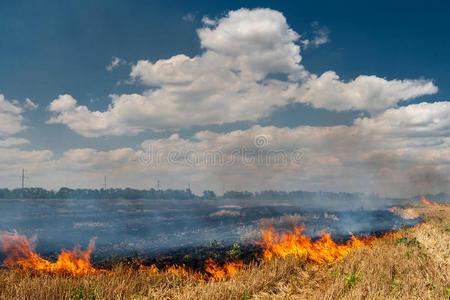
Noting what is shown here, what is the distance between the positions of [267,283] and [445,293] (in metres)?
4.60

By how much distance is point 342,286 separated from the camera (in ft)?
27.9

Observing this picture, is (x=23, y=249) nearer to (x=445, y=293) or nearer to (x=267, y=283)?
(x=267, y=283)

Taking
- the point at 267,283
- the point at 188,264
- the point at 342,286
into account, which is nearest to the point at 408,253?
the point at 342,286

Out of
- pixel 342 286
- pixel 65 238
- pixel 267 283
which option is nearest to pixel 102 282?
pixel 267 283

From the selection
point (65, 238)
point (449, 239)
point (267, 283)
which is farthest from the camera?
Answer: point (65, 238)

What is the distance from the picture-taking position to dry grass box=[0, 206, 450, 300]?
311 inches

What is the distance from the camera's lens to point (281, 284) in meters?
9.67

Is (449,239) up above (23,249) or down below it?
above

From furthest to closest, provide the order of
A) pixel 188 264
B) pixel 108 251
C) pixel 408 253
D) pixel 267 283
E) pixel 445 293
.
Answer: pixel 108 251 → pixel 188 264 → pixel 408 253 → pixel 267 283 → pixel 445 293

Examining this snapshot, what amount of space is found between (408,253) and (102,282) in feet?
37.5

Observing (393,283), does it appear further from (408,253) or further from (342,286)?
(408,253)

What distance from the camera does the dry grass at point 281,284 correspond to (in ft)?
25.9

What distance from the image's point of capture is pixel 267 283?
9.55 m

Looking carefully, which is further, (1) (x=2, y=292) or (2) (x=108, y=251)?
(2) (x=108, y=251)
